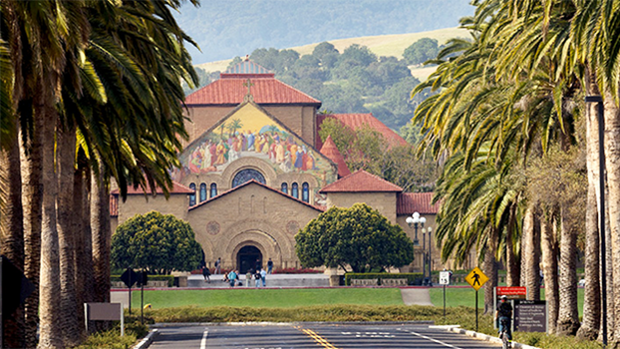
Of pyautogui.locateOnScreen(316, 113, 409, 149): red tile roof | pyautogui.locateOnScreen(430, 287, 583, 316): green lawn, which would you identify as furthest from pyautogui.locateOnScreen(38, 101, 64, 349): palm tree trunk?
pyautogui.locateOnScreen(316, 113, 409, 149): red tile roof

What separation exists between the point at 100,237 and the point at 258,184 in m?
50.3

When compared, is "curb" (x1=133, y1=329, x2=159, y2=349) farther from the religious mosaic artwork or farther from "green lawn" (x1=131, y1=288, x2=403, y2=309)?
the religious mosaic artwork

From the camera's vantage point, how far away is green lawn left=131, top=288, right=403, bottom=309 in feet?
206

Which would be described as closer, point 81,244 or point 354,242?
point 81,244

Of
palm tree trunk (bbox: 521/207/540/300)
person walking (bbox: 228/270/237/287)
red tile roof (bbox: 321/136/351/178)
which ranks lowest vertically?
person walking (bbox: 228/270/237/287)

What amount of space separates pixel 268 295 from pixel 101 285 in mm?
31232

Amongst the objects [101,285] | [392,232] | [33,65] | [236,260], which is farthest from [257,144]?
[33,65]

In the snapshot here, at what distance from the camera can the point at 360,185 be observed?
3339 inches

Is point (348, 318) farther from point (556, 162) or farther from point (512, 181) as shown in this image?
point (556, 162)

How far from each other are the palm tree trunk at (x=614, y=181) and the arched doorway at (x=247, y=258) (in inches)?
2472

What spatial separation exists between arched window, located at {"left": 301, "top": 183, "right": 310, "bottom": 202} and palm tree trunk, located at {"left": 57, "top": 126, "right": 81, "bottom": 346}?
63.8 m

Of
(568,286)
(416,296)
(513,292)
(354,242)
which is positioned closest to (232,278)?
(354,242)

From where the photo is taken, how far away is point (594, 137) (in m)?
26.3

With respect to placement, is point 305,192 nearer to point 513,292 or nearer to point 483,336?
point 483,336
